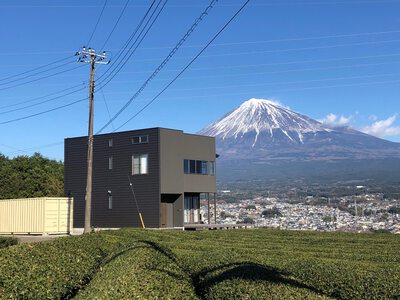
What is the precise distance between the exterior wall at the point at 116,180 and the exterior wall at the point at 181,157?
0.68 m

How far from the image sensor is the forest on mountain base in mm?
55656

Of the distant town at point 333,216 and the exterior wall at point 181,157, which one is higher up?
the exterior wall at point 181,157

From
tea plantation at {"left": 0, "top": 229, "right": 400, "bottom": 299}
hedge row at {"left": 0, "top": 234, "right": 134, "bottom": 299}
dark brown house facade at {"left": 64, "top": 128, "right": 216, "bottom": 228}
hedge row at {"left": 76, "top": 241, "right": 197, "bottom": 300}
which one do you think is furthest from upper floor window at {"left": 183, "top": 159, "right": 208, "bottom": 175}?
hedge row at {"left": 76, "top": 241, "right": 197, "bottom": 300}

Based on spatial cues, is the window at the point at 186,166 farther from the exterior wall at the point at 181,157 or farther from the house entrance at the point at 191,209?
the house entrance at the point at 191,209

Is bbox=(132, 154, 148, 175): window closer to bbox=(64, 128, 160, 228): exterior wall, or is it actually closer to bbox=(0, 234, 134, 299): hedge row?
bbox=(64, 128, 160, 228): exterior wall

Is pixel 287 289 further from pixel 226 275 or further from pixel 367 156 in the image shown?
pixel 367 156

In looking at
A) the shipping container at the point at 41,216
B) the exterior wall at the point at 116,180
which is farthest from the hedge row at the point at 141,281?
the exterior wall at the point at 116,180

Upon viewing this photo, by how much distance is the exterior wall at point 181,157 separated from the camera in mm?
38281

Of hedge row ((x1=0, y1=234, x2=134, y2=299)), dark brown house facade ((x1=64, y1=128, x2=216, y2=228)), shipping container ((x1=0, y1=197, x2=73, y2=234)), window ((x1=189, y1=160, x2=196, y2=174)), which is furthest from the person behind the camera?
window ((x1=189, y1=160, x2=196, y2=174))

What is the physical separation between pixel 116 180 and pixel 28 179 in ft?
70.8

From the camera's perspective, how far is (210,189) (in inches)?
1688

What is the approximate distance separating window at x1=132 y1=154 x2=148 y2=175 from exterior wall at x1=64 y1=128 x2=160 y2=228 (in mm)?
274

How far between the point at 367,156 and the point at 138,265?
183 meters

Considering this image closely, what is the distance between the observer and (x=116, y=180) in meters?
40.3
